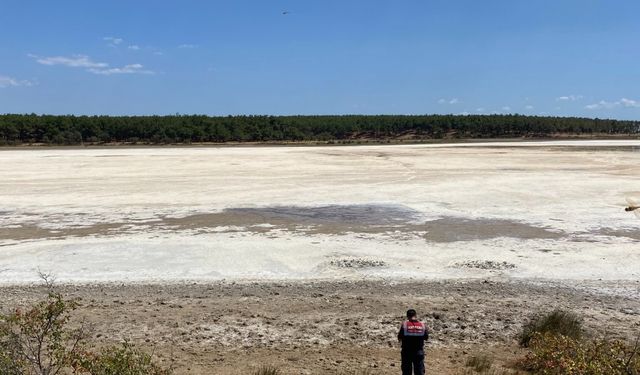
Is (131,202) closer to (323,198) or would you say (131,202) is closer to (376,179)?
(323,198)

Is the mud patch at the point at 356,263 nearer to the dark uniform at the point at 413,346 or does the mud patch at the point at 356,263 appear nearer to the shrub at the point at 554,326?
the shrub at the point at 554,326

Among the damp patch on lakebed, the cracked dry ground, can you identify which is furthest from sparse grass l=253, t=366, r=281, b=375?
the damp patch on lakebed

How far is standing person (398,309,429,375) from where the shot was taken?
744 cm

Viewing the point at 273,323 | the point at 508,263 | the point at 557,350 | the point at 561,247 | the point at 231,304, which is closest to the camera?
the point at 557,350

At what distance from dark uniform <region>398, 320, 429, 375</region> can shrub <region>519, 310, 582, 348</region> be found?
276 centimetres

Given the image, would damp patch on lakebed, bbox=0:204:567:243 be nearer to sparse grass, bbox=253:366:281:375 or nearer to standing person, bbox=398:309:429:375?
sparse grass, bbox=253:366:281:375

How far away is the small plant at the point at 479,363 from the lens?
8391 mm

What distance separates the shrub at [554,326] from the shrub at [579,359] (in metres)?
1.18

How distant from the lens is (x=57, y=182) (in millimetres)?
32125

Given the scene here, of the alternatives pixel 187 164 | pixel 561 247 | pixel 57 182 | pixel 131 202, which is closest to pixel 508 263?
pixel 561 247

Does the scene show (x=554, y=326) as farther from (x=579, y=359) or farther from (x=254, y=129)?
(x=254, y=129)

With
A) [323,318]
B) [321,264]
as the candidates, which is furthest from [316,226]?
[323,318]

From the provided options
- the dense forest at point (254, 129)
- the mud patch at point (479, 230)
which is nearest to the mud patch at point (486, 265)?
the mud patch at point (479, 230)

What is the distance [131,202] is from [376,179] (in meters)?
14.2
